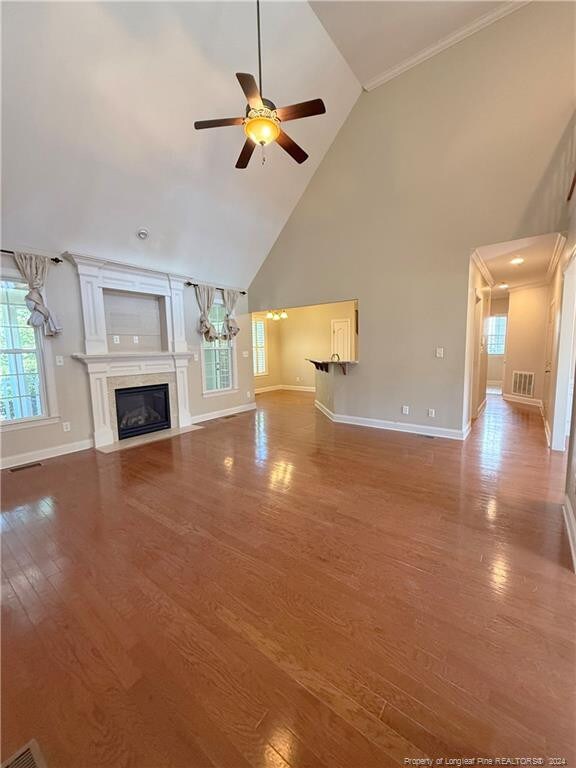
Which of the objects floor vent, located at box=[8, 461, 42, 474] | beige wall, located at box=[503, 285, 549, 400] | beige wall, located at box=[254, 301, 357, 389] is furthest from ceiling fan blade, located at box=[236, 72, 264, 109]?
beige wall, located at box=[503, 285, 549, 400]

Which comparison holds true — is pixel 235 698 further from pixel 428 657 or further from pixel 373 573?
pixel 373 573

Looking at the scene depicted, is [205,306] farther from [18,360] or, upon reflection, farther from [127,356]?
[18,360]

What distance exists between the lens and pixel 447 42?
366cm

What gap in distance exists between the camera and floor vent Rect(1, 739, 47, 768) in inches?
42.9

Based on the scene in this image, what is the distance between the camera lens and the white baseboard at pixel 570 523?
84.7 inches

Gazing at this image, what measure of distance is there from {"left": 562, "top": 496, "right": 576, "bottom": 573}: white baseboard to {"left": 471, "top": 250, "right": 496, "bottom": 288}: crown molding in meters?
3.39

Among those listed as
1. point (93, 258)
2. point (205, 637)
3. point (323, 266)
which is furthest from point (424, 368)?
point (93, 258)

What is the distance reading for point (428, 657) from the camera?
4.79ft

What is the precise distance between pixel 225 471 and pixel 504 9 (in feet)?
19.1

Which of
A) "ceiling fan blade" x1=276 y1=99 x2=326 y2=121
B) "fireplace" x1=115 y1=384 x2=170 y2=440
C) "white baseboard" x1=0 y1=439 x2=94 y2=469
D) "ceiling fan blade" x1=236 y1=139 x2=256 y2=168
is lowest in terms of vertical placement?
"white baseboard" x1=0 y1=439 x2=94 y2=469

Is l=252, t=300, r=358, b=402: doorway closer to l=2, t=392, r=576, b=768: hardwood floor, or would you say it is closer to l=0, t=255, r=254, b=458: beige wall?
l=0, t=255, r=254, b=458: beige wall

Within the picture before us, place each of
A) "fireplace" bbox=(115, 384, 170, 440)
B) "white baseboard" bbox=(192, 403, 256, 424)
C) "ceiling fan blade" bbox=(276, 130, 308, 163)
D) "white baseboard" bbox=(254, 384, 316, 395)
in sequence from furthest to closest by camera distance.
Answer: "white baseboard" bbox=(254, 384, 316, 395) → "white baseboard" bbox=(192, 403, 256, 424) → "fireplace" bbox=(115, 384, 170, 440) → "ceiling fan blade" bbox=(276, 130, 308, 163)

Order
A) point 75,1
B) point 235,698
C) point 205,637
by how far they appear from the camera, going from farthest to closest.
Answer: point 75,1 → point 205,637 → point 235,698

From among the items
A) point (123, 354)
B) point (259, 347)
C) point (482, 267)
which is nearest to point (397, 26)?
point (482, 267)
